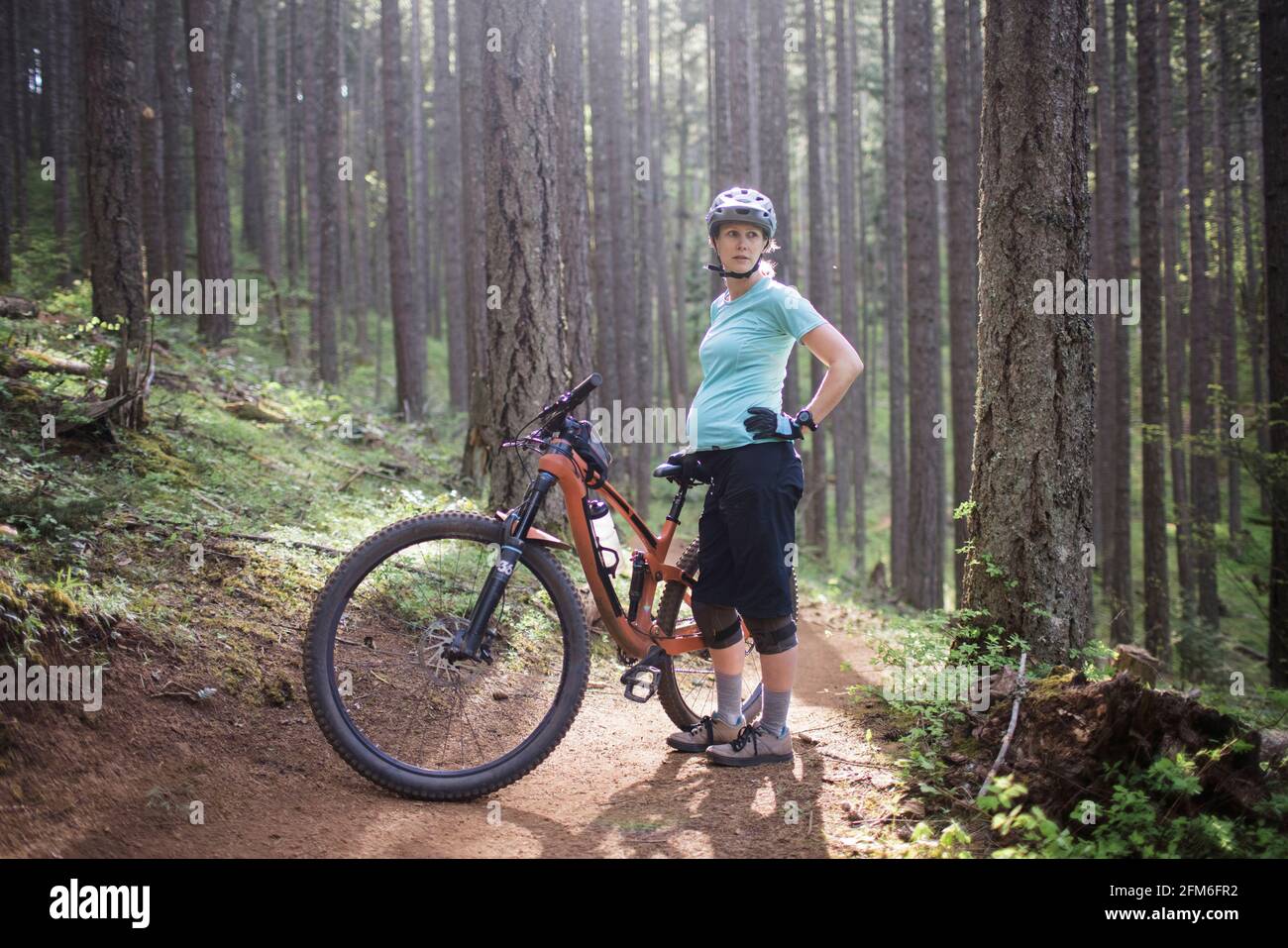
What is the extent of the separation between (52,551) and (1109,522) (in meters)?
16.6

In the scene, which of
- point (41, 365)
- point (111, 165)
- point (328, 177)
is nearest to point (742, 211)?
point (41, 365)

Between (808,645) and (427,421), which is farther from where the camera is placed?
(427,421)

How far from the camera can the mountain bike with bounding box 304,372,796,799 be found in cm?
359

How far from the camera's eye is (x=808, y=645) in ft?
29.5

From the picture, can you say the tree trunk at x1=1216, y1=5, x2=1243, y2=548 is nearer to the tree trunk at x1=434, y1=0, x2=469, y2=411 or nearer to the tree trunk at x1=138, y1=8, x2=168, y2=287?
the tree trunk at x1=434, y1=0, x2=469, y2=411

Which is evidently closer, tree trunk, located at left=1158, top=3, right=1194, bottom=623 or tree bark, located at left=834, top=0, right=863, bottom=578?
tree trunk, located at left=1158, top=3, right=1194, bottom=623

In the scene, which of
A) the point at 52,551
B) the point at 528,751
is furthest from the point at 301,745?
the point at 52,551

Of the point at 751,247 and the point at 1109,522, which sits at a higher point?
the point at 751,247

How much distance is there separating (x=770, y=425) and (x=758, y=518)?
0.42 metres

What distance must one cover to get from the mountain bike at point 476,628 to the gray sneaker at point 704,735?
1.13 feet

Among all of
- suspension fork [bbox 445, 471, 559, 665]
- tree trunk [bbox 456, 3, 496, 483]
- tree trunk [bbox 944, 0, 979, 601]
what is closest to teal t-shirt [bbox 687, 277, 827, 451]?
suspension fork [bbox 445, 471, 559, 665]

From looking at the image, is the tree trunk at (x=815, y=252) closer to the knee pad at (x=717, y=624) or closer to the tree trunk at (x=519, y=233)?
the tree trunk at (x=519, y=233)

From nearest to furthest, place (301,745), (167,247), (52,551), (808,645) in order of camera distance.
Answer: (301,745), (52,551), (808,645), (167,247)
